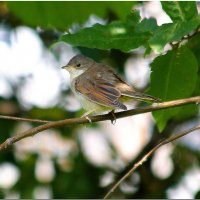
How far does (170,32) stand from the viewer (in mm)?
3113

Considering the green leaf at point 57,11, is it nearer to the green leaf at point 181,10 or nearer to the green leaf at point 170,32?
the green leaf at point 181,10

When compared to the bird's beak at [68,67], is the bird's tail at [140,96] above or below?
below

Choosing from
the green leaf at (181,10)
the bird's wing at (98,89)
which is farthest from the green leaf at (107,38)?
the bird's wing at (98,89)

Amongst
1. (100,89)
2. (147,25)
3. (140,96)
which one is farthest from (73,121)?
(100,89)

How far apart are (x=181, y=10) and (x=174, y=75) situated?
412 millimetres

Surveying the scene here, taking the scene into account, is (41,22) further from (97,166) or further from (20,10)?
(97,166)

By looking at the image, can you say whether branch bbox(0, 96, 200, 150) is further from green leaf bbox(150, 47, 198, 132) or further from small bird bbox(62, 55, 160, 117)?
small bird bbox(62, 55, 160, 117)

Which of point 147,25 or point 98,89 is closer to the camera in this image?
point 147,25

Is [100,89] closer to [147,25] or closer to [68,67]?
[68,67]

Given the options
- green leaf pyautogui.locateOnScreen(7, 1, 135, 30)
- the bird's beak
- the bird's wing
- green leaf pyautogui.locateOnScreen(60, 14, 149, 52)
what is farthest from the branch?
the bird's beak

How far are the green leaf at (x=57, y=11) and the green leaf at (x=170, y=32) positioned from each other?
1201mm

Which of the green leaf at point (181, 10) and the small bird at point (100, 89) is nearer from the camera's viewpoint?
the green leaf at point (181, 10)

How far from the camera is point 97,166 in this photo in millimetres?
6719

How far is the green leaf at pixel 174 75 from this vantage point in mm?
3461
